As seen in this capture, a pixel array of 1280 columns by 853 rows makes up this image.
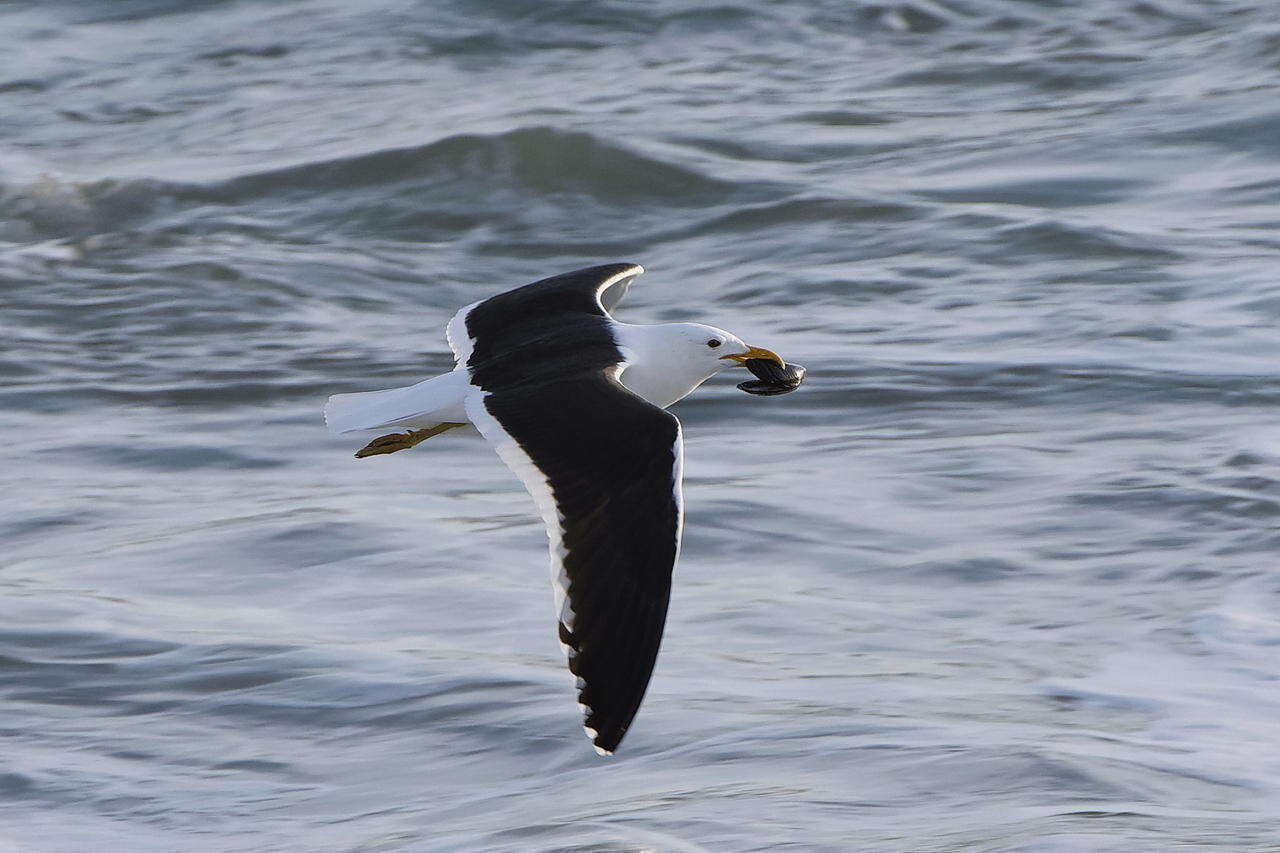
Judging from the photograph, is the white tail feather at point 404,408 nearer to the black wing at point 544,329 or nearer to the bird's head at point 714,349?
the black wing at point 544,329

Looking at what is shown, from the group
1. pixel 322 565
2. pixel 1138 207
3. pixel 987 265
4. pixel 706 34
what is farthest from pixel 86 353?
pixel 706 34

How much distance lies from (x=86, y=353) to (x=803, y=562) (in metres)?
4.41

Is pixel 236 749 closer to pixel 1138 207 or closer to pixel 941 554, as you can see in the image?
pixel 941 554

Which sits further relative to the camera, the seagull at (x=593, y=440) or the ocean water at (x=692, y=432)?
the ocean water at (x=692, y=432)

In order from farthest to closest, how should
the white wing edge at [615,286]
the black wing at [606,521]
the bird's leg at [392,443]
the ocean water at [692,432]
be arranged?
the white wing edge at [615,286] → the bird's leg at [392,443] → the ocean water at [692,432] → the black wing at [606,521]

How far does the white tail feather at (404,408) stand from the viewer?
4.85 metres

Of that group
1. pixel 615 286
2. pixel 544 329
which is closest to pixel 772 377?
pixel 544 329

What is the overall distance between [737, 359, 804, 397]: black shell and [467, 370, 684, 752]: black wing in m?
0.97

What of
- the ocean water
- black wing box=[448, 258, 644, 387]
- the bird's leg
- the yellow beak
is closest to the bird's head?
the yellow beak

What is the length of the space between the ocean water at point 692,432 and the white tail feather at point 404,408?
3.17ft

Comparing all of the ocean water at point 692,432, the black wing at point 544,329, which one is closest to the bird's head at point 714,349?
the black wing at point 544,329

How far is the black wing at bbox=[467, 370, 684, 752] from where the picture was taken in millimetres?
4031

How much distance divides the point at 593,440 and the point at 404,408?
0.70 m

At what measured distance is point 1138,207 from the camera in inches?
436
